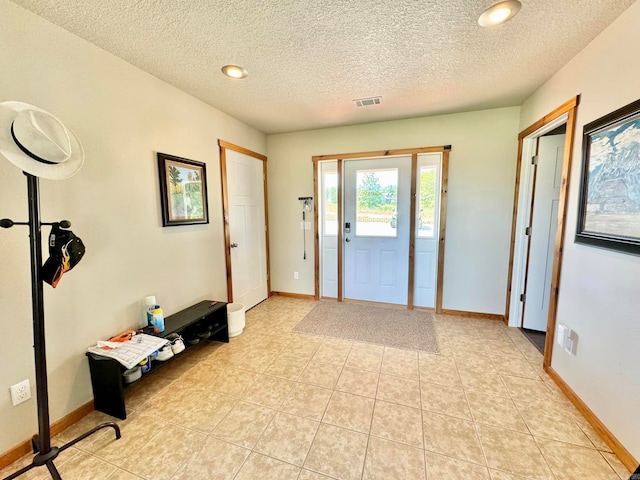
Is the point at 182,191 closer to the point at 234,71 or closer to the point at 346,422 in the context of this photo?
the point at 234,71

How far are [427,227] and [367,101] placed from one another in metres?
1.61

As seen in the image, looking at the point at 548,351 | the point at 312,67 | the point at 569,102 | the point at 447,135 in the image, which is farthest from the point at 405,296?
the point at 312,67

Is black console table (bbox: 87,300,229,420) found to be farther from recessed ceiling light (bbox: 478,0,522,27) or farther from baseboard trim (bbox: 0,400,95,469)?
recessed ceiling light (bbox: 478,0,522,27)

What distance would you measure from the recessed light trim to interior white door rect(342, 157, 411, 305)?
1725 millimetres

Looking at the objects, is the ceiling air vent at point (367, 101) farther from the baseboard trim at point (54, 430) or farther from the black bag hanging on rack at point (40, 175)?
the baseboard trim at point (54, 430)

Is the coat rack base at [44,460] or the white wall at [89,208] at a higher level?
the white wall at [89,208]

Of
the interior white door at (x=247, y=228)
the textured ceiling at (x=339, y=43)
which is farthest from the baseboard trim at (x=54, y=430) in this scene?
the textured ceiling at (x=339, y=43)

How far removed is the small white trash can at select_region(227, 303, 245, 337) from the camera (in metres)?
2.68

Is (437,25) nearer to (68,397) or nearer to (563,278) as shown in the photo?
(563,278)

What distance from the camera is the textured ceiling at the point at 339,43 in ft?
4.60

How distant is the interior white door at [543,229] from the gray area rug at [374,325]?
3.42 ft

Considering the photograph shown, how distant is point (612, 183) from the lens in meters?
1.48

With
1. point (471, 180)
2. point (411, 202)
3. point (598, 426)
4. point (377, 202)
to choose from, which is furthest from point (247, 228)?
point (598, 426)

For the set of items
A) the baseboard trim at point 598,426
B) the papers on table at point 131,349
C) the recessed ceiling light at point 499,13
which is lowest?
the baseboard trim at point 598,426
